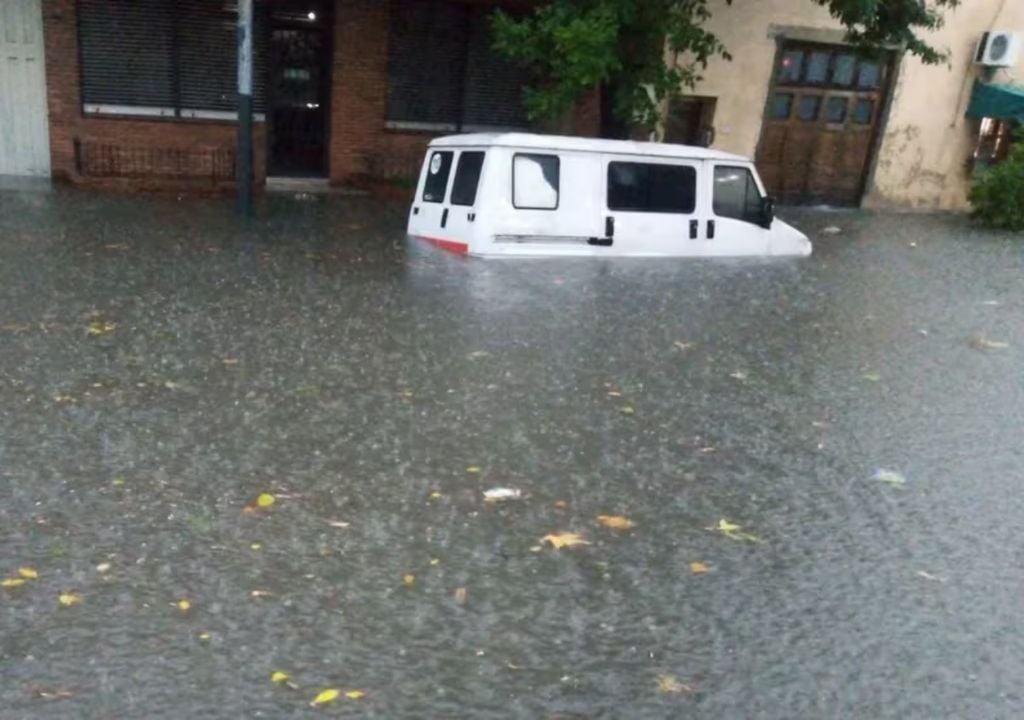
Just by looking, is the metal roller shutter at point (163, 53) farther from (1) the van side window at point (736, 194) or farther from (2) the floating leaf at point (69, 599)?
(2) the floating leaf at point (69, 599)

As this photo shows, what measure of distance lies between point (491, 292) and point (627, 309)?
131 cm

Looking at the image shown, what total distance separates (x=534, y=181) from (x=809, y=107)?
10.2 m

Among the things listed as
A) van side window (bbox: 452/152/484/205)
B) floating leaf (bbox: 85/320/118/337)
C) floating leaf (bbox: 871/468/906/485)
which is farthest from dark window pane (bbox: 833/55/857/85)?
floating leaf (bbox: 85/320/118/337)

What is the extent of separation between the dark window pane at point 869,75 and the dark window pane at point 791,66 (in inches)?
57.3

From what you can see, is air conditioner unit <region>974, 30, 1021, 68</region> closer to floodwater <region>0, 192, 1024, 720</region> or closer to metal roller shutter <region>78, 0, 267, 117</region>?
floodwater <region>0, 192, 1024, 720</region>

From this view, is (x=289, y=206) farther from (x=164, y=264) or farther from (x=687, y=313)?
(x=687, y=313)

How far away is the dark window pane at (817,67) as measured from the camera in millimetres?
17750

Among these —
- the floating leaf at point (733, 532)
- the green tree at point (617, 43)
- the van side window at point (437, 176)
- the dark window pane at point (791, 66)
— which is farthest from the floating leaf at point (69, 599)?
the dark window pane at point (791, 66)

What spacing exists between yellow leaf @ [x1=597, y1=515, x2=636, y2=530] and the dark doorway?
12.4m

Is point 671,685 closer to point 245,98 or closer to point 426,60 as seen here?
point 245,98

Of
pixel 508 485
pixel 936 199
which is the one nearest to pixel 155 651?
pixel 508 485

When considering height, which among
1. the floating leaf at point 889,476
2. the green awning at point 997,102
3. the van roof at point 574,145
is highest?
the green awning at point 997,102

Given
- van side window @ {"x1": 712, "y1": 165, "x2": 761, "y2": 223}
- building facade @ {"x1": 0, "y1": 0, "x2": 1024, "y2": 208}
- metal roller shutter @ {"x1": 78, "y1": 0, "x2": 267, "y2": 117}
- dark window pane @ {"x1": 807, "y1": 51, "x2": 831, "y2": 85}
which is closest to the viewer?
van side window @ {"x1": 712, "y1": 165, "x2": 761, "y2": 223}

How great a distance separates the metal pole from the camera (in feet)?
37.5
